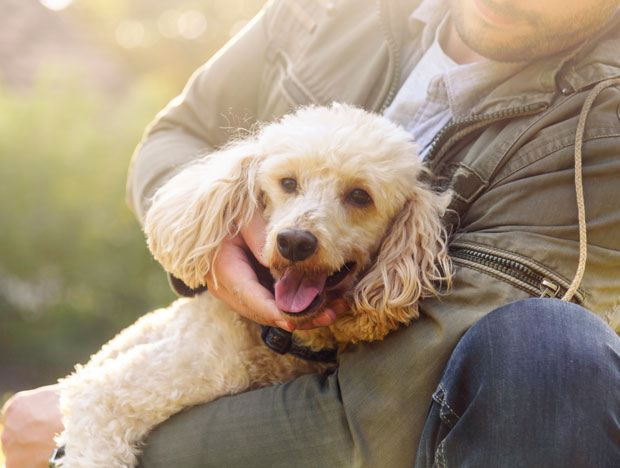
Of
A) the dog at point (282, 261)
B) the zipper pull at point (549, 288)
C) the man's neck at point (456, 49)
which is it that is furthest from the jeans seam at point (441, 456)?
the man's neck at point (456, 49)

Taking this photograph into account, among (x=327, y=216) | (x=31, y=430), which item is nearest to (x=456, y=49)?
(x=327, y=216)

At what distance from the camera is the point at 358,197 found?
1991 millimetres

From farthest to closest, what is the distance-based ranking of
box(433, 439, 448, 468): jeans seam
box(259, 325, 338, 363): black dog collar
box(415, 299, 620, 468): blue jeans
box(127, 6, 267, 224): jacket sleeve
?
box(127, 6, 267, 224): jacket sleeve, box(259, 325, 338, 363): black dog collar, box(433, 439, 448, 468): jeans seam, box(415, 299, 620, 468): blue jeans

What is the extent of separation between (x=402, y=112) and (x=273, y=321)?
99cm

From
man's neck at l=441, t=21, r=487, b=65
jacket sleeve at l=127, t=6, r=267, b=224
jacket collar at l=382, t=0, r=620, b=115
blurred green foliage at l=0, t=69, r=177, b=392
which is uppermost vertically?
jacket sleeve at l=127, t=6, r=267, b=224

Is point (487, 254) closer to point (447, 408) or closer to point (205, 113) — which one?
point (447, 408)

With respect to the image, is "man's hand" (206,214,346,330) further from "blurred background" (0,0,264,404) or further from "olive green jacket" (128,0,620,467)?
"blurred background" (0,0,264,404)

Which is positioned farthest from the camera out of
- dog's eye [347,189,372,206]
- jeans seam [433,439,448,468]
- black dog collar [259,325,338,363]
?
dog's eye [347,189,372,206]

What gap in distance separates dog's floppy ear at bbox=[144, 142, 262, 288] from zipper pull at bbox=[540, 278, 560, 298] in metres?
0.97

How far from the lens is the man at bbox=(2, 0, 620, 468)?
4.57 feet

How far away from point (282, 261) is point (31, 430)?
109cm

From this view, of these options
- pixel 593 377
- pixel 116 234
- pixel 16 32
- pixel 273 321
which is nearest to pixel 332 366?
pixel 273 321

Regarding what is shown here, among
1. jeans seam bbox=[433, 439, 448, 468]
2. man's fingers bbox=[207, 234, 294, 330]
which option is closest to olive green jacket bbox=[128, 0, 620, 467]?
jeans seam bbox=[433, 439, 448, 468]

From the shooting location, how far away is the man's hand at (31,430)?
2.04 metres
